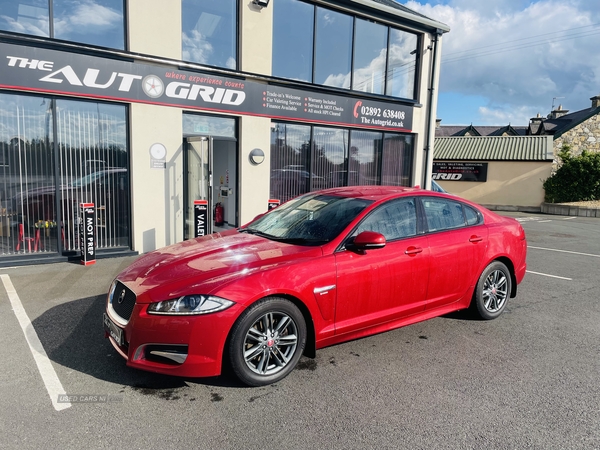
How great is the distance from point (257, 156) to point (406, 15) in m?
5.61

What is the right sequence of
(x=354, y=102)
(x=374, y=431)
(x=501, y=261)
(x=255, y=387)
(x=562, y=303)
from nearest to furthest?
(x=374, y=431)
(x=255, y=387)
(x=501, y=261)
(x=562, y=303)
(x=354, y=102)

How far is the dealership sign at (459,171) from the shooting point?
23.9m

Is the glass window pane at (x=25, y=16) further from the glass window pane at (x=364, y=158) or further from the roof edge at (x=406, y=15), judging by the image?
the glass window pane at (x=364, y=158)

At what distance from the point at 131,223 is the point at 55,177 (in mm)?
1513

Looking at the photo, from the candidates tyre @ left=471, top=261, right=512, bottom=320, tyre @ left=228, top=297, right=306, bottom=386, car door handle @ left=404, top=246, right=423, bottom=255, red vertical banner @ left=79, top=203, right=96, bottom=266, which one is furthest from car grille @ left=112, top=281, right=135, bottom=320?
red vertical banner @ left=79, top=203, right=96, bottom=266

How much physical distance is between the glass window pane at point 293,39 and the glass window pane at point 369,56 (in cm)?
137

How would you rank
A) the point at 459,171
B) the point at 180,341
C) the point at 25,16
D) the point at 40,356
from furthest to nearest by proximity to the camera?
the point at 459,171 < the point at 25,16 < the point at 40,356 < the point at 180,341

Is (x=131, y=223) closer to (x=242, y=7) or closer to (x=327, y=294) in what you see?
(x=242, y=7)

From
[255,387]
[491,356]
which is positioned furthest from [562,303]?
[255,387]

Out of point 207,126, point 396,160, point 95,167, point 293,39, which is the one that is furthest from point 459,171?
point 95,167

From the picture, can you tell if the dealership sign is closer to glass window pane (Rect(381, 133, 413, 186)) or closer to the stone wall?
the stone wall

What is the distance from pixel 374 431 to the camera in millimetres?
2869

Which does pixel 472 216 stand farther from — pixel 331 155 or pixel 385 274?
pixel 331 155

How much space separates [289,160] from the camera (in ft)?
34.0
